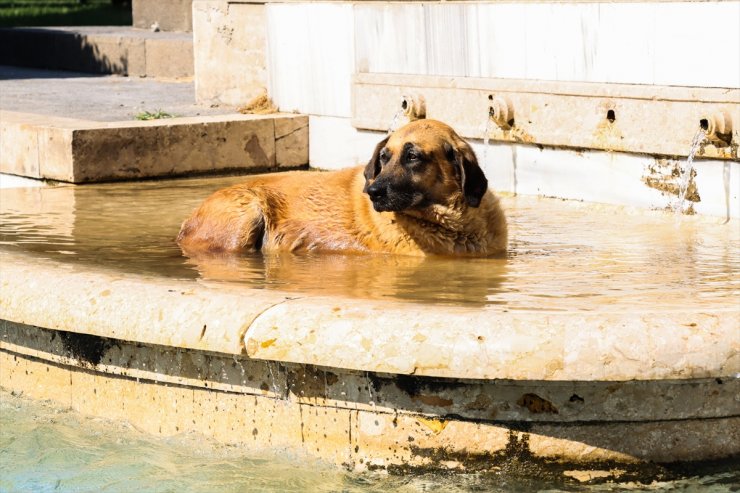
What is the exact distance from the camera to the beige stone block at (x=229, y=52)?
1172 cm

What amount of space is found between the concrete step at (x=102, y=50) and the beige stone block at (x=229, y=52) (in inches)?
152

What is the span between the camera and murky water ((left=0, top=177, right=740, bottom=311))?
5.41 m

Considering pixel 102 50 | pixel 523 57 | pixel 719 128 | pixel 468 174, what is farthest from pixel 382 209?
pixel 102 50

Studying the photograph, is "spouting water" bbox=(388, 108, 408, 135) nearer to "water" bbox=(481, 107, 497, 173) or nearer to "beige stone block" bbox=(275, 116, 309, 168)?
"water" bbox=(481, 107, 497, 173)

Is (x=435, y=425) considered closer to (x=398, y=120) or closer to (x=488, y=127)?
(x=488, y=127)

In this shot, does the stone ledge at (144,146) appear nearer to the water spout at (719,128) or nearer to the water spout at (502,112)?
the water spout at (502,112)

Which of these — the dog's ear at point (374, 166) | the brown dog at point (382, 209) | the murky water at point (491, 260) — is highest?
the dog's ear at point (374, 166)

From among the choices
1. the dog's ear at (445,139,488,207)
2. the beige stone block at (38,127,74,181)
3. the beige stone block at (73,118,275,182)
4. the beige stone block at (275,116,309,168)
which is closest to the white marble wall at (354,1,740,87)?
the beige stone block at (275,116,309,168)

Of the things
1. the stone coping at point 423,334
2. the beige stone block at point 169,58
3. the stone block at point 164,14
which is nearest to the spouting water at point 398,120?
the stone coping at point 423,334

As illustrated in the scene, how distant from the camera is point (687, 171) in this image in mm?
8047

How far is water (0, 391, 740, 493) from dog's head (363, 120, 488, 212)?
187 centimetres

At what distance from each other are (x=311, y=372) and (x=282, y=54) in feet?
22.7

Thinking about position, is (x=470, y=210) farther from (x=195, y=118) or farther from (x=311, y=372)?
(x=195, y=118)

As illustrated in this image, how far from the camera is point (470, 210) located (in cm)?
671
